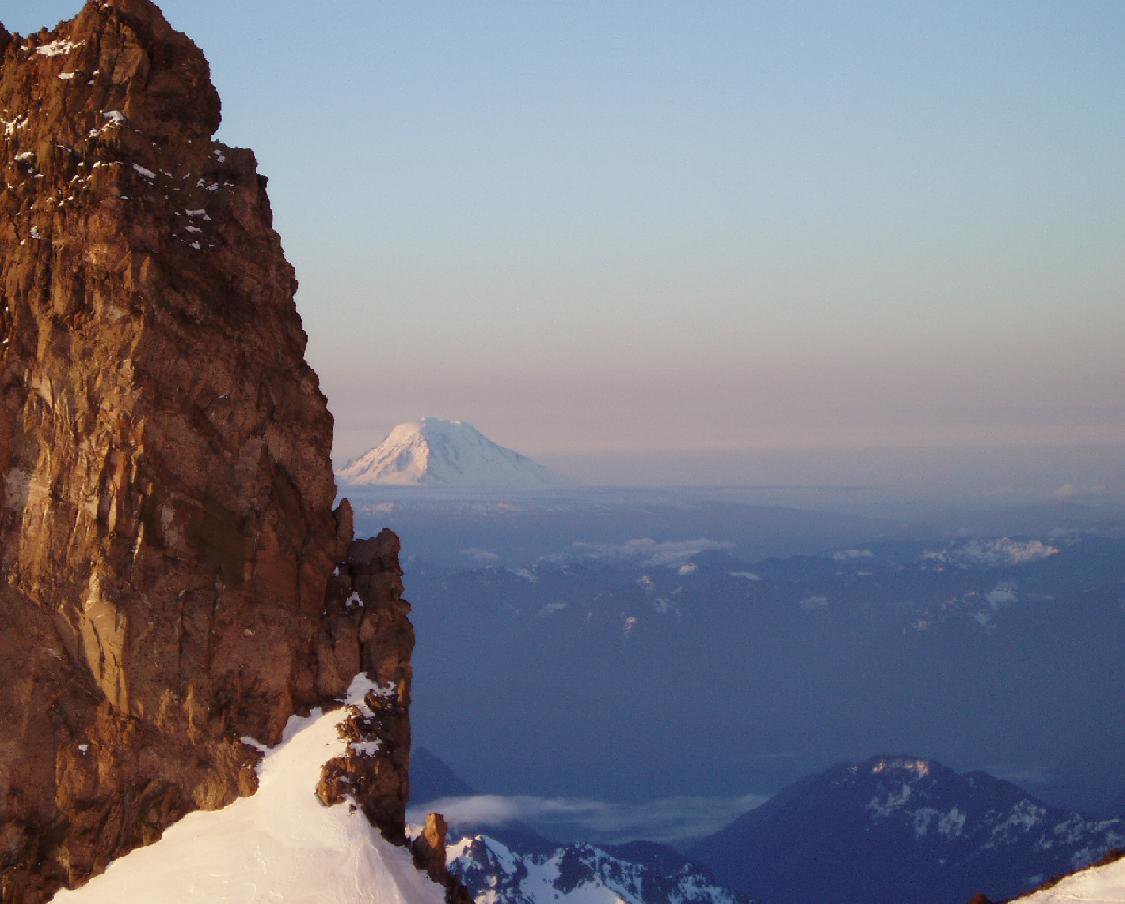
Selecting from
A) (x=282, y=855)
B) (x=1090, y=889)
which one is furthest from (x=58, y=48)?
(x=1090, y=889)

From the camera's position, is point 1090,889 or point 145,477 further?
point 1090,889

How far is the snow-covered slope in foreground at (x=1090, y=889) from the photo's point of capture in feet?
202

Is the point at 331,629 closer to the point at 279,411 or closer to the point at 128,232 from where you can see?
the point at 279,411

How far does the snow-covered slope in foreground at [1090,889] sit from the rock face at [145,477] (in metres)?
28.2

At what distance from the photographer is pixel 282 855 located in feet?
204

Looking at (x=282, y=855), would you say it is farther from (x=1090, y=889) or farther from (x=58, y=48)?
(x=58, y=48)

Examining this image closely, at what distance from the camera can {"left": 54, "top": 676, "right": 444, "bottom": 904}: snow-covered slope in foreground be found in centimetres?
6178

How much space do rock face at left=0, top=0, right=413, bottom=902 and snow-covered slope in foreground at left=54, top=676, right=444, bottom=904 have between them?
96 cm

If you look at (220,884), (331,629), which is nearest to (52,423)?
(331,629)

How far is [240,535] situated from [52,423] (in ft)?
30.8

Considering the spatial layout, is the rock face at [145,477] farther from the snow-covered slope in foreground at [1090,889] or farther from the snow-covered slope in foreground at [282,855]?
the snow-covered slope in foreground at [1090,889]

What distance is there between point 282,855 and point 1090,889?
34.3 meters

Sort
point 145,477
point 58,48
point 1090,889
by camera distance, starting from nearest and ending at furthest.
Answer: point 145,477 < point 1090,889 < point 58,48


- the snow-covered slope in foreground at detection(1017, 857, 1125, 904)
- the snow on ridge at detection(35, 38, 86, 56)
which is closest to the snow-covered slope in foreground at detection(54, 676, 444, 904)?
the snow-covered slope in foreground at detection(1017, 857, 1125, 904)
